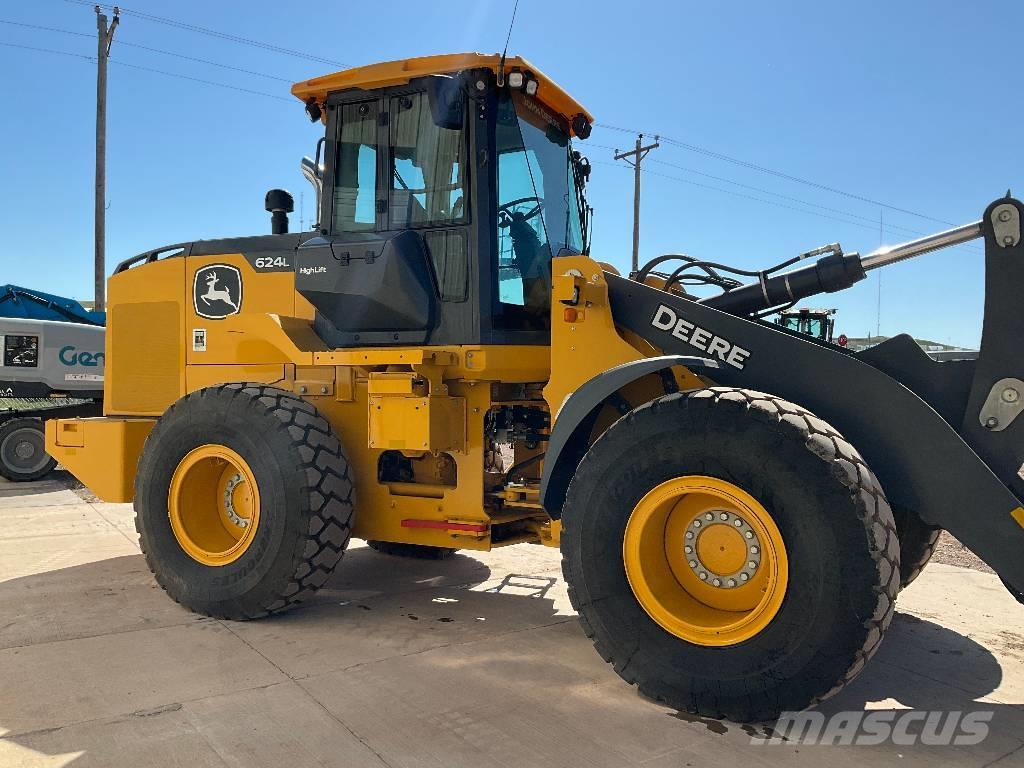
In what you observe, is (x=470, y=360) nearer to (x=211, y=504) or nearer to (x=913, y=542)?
(x=211, y=504)

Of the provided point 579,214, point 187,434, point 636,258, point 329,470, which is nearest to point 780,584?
point 329,470

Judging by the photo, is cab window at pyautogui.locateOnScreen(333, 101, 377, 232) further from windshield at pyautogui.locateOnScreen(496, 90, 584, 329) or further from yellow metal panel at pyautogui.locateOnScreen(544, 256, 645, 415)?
yellow metal panel at pyautogui.locateOnScreen(544, 256, 645, 415)

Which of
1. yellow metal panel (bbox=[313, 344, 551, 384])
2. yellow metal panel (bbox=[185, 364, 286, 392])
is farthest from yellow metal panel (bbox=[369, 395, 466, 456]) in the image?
yellow metal panel (bbox=[185, 364, 286, 392])

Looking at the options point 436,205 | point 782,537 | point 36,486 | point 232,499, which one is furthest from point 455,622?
point 36,486

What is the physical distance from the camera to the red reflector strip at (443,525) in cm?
433

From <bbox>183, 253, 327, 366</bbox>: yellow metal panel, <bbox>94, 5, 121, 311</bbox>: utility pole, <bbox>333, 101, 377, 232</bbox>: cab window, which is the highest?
<bbox>94, 5, 121, 311</bbox>: utility pole

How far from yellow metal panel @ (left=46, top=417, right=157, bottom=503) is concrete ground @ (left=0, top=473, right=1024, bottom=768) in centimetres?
59

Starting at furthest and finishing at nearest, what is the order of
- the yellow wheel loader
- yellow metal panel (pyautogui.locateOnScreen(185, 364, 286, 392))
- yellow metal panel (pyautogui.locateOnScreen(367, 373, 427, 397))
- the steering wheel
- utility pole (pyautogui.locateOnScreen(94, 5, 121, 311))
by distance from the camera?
utility pole (pyautogui.locateOnScreen(94, 5, 121, 311)) < yellow metal panel (pyautogui.locateOnScreen(185, 364, 286, 392)) < the steering wheel < yellow metal panel (pyautogui.locateOnScreen(367, 373, 427, 397)) < the yellow wheel loader

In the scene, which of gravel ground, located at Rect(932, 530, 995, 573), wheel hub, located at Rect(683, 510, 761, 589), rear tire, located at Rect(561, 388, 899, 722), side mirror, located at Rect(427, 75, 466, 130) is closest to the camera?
rear tire, located at Rect(561, 388, 899, 722)

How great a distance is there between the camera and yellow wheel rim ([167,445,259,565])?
4570 millimetres

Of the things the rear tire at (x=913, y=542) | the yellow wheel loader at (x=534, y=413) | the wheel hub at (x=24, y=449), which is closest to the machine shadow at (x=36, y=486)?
the wheel hub at (x=24, y=449)

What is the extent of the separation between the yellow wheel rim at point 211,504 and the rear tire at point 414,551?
1.29 metres

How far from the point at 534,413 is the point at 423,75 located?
199cm

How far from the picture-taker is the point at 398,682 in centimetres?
351
